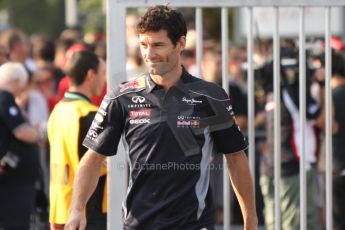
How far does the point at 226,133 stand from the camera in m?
5.39

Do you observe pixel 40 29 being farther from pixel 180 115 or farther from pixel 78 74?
pixel 180 115

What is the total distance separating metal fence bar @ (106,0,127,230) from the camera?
6.45 meters

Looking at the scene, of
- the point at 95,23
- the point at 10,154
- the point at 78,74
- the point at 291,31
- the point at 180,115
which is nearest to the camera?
the point at 180,115

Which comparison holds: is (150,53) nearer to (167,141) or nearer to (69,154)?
(167,141)

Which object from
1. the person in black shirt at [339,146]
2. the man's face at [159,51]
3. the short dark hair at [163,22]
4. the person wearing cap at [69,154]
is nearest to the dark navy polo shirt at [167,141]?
the man's face at [159,51]

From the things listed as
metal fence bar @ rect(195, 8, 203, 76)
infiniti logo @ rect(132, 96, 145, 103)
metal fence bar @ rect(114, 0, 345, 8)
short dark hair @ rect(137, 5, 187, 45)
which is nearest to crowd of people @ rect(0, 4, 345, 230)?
metal fence bar @ rect(195, 8, 203, 76)

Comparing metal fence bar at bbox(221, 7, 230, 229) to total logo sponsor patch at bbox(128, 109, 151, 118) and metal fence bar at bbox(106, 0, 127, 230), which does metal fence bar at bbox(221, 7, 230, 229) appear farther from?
total logo sponsor patch at bbox(128, 109, 151, 118)

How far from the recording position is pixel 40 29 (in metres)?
31.3

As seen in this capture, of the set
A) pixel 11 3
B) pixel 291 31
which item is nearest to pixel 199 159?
pixel 291 31

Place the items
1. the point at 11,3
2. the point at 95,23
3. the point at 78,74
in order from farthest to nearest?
1. the point at 11,3
2. the point at 95,23
3. the point at 78,74

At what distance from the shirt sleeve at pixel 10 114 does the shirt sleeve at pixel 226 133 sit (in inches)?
117

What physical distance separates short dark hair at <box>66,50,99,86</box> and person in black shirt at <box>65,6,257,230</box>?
1.86m

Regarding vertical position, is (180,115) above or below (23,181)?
above

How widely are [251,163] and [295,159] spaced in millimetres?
2183
